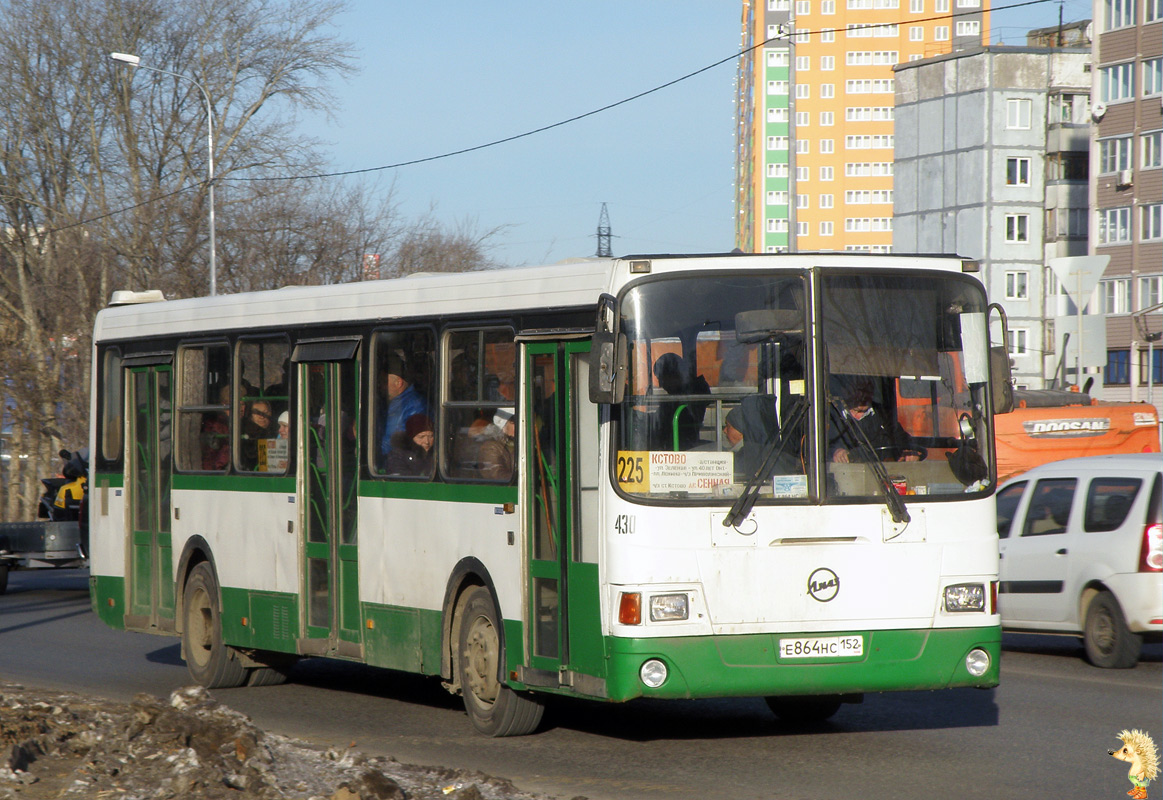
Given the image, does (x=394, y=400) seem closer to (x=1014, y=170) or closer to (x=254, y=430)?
(x=254, y=430)

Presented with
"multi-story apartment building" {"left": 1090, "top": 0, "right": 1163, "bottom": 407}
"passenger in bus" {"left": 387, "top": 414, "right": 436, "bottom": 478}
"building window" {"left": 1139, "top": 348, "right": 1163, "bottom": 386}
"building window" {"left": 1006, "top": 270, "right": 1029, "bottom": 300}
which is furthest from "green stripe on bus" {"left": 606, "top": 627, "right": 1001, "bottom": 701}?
"building window" {"left": 1006, "top": 270, "right": 1029, "bottom": 300}

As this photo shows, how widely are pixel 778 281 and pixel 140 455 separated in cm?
674

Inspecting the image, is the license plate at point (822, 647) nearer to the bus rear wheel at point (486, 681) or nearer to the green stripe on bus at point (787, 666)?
the green stripe on bus at point (787, 666)

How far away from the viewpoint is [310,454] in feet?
37.0

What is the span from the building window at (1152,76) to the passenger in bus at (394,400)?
64254 millimetres

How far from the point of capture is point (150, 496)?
1314cm

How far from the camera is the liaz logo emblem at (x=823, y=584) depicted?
8.38 meters

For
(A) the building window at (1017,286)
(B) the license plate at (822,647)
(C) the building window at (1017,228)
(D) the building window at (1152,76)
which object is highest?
(D) the building window at (1152,76)

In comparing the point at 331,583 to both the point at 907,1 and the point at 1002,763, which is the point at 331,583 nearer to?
the point at 1002,763

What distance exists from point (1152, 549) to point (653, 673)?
648 cm

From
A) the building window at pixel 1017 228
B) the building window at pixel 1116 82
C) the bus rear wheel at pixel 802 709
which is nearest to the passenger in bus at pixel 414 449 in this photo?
the bus rear wheel at pixel 802 709

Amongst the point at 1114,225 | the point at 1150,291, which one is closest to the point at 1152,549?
the point at 1150,291

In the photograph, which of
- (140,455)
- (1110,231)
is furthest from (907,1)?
(140,455)

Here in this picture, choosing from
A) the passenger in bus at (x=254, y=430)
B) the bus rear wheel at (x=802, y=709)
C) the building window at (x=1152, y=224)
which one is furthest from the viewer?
the building window at (x=1152, y=224)
